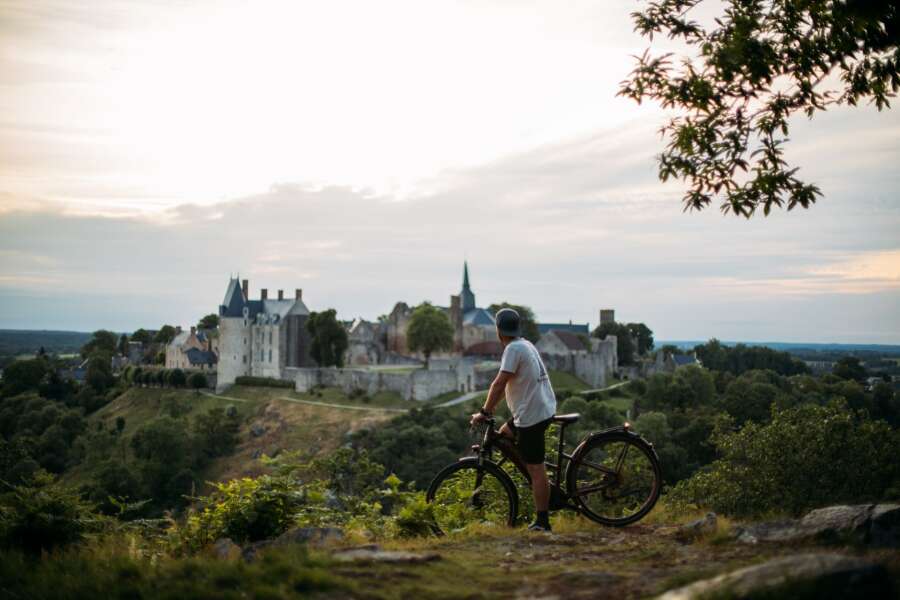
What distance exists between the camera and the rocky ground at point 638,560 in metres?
4.96

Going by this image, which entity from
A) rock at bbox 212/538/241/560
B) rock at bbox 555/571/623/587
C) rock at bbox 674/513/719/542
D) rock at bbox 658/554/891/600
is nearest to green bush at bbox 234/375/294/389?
rock at bbox 212/538/241/560

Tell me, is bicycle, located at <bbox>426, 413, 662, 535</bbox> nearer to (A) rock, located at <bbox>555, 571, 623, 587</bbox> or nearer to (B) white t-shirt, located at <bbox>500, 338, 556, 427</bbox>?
(B) white t-shirt, located at <bbox>500, 338, 556, 427</bbox>

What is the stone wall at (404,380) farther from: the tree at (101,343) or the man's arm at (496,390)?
the man's arm at (496,390)

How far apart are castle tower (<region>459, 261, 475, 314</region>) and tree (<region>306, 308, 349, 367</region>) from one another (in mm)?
32163

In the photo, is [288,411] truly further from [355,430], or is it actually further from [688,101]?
[688,101]

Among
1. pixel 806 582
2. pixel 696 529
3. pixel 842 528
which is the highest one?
pixel 806 582

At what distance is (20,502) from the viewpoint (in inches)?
300

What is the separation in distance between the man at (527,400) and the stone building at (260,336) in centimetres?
7305

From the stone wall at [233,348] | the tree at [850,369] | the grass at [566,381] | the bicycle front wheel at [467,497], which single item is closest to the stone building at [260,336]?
the stone wall at [233,348]

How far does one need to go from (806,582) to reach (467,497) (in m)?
4.41

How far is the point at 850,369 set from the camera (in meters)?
65.6

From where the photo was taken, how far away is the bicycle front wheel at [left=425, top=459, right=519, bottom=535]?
27.2 ft

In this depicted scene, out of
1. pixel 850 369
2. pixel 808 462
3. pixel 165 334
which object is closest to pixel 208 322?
pixel 165 334

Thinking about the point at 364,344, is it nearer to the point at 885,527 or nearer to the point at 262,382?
the point at 262,382
